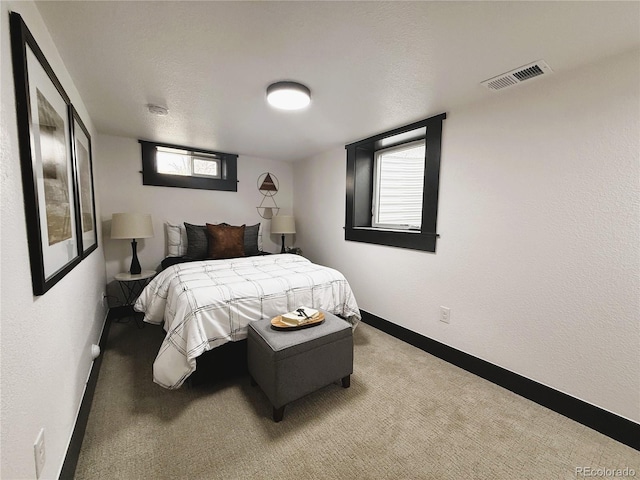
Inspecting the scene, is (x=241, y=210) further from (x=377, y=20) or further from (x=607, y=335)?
(x=607, y=335)

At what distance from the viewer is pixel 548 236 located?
1712mm

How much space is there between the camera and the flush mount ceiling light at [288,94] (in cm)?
176

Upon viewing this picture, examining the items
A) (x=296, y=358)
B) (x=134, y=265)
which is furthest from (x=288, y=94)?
(x=134, y=265)

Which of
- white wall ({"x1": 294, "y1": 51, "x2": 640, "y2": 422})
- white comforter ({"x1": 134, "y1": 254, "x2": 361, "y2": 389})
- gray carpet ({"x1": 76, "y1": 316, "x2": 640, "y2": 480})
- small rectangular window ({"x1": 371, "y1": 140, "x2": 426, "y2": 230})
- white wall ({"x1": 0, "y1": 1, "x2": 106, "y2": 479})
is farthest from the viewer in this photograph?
small rectangular window ({"x1": 371, "y1": 140, "x2": 426, "y2": 230})

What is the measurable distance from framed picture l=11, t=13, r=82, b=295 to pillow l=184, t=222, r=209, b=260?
177 cm

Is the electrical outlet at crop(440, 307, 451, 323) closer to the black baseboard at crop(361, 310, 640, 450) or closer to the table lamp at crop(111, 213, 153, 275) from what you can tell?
the black baseboard at crop(361, 310, 640, 450)

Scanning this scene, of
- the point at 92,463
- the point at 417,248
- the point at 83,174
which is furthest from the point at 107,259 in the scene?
the point at 417,248

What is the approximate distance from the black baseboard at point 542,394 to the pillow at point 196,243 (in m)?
2.53

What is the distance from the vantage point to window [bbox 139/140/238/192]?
3.29m

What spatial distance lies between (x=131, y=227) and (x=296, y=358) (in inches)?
94.6

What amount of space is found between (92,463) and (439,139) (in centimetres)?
308

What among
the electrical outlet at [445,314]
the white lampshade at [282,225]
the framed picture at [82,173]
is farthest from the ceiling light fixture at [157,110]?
the electrical outlet at [445,314]

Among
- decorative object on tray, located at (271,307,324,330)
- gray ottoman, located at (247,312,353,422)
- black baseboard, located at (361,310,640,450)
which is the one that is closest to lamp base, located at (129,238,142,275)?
gray ottoman, located at (247,312,353,422)

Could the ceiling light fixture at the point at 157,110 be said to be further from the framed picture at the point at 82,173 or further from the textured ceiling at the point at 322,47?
the framed picture at the point at 82,173
